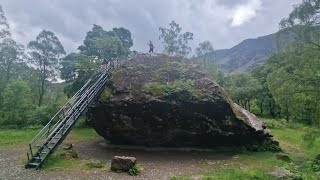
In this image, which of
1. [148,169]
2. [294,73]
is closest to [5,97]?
[148,169]

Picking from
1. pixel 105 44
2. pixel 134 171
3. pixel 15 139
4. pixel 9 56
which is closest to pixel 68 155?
pixel 134 171

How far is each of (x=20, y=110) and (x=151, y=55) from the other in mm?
28213

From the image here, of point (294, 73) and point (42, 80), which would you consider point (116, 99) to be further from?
point (42, 80)

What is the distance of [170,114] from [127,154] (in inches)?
188

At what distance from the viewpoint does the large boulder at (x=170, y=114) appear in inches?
1071

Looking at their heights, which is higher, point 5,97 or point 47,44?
point 47,44

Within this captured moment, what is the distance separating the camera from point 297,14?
75.5ft

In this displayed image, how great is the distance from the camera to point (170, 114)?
27.3 meters

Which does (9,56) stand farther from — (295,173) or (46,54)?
(295,173)

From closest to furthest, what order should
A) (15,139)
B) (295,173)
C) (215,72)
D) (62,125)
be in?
1. (295,173)
2. (62,125)
3. (15,139)
4. (215,72)

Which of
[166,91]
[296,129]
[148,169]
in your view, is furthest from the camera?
[296,129]

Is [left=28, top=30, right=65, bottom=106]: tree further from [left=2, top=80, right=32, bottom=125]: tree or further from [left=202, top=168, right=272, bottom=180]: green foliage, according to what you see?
[left=202, top=168, right=272, bottom=180]: green foliage

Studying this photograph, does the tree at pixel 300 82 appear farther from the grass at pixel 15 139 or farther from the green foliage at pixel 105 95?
the grass at pixel 15 139

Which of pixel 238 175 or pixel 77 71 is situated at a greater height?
pixel 77 71
